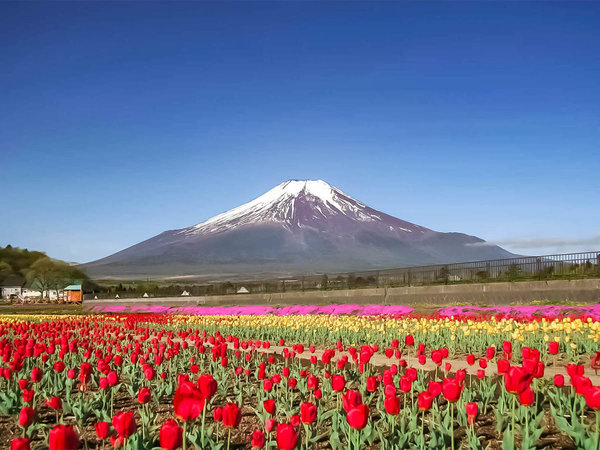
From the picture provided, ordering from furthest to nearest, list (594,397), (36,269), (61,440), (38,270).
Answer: (36,269), (38,270), (594,397), (61,440)

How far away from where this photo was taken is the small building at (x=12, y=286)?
12344cm

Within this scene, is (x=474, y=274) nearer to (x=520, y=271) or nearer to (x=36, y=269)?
(x=520, y=271)

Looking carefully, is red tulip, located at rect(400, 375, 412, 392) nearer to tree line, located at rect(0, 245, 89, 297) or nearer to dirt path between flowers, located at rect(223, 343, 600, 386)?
dirt path between flowers, located at rect(223, 343, 600, 386)

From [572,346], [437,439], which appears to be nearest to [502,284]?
[572,346]

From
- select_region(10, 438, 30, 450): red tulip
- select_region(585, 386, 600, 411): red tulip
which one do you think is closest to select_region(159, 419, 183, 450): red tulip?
select_region(10, 438, 30, 450): red tulip

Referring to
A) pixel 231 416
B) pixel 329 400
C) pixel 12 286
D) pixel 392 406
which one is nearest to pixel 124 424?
pixel 231 416

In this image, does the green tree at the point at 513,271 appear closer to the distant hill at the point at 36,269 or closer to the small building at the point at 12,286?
the distant hill at the point at 36,269

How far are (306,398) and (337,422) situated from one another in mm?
2034

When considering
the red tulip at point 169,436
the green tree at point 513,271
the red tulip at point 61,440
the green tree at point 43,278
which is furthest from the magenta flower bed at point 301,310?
the green tree at point 43,278

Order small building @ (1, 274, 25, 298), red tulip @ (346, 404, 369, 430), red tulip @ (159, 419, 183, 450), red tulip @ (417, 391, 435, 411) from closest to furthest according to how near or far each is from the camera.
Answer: red tulip @ (159, 419, 183, 450) < red tulip @ (346, 404, 369, 430) < red tulip @ (417, 391, 435, 411) < small building @ (1, 274, 25, 298)

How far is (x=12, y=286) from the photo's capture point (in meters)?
126

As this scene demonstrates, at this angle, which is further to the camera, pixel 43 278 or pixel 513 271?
pixel 43 278

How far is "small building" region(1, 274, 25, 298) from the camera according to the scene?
405 feet

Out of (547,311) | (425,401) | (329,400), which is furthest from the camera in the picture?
(547,311)
